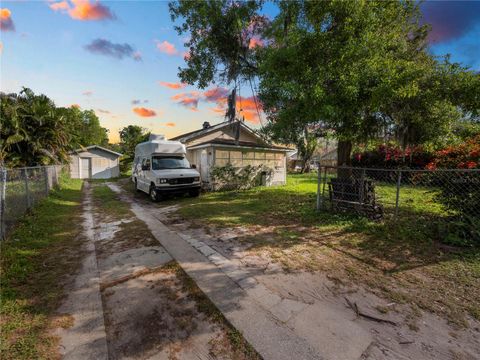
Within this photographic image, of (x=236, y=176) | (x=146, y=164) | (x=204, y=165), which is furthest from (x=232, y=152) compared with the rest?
(x=146, y=164)

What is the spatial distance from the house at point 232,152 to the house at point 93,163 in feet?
43.4

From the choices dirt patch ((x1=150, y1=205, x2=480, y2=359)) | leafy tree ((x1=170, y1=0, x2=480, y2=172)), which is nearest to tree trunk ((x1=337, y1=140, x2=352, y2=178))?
leafy tree ((x1=170, y1=0, x2=480, y2=172))

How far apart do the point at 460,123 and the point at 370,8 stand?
5.02m

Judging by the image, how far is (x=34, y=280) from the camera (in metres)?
3.60

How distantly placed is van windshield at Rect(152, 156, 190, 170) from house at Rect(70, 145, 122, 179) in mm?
16527

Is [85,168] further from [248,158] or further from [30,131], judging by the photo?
[248,158]

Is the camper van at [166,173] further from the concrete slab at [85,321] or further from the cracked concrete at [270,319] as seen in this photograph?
the cracked concrete at [270,319]

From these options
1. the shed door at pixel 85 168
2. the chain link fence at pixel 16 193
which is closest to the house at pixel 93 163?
the shed door at pixel 85 168

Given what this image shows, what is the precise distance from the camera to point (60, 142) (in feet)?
49.9

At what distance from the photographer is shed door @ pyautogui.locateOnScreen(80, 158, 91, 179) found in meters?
23.4

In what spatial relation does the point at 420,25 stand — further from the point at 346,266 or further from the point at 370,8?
the point at 346,266

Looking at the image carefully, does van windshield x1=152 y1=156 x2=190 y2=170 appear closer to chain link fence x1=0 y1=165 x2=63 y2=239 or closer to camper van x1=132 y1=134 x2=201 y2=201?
camper van x1=132 y1=134 x2=201 y2=201

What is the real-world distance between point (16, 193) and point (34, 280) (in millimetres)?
4031

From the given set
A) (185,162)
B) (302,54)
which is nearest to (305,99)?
(302,54)
